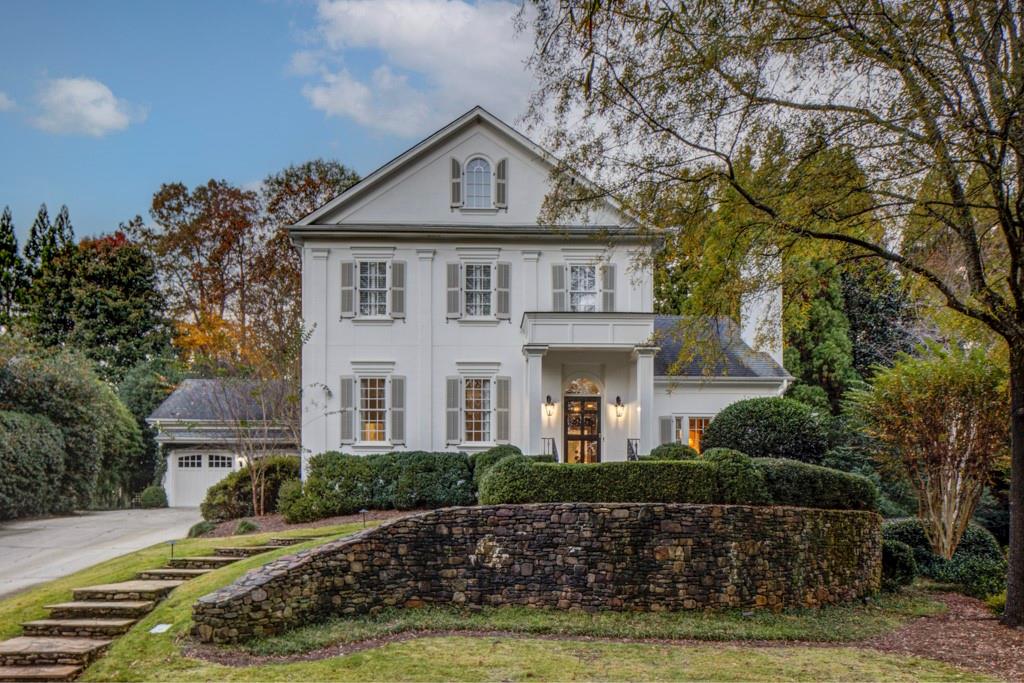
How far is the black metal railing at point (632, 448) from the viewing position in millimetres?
17062

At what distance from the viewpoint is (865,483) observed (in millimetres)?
13516

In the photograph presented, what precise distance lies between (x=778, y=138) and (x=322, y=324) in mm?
11603

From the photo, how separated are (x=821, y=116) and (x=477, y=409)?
34.9 ft

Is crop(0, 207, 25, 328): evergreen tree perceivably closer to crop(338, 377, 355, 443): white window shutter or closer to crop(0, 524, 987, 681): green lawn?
crop(338, 377, 355, 443): white window shutter

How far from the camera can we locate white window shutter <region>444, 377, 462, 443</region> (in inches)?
698

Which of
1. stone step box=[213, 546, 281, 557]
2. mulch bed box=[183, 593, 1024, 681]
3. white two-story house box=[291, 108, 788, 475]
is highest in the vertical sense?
white two-story house box=[291, 108, 788, 475]

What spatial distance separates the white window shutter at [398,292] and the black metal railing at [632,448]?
615cm

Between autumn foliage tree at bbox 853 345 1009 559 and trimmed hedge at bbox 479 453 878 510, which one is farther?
autumn foliage tree at bbox 853 345 1009 559

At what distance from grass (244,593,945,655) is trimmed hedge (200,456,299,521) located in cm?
844

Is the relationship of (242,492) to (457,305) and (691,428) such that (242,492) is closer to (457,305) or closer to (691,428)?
(457,305)

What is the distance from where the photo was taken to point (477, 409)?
1788 centimetres

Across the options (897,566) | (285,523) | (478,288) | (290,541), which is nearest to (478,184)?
(478,288)

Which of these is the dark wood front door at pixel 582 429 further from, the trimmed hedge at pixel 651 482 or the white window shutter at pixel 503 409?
the trimmed hedge at pixel 651 482

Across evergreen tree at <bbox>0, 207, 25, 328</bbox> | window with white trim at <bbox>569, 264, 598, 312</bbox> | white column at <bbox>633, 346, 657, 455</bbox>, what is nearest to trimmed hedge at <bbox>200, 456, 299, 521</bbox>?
window with white trim at <bbox>569, 264, 598, 312</bbox>
